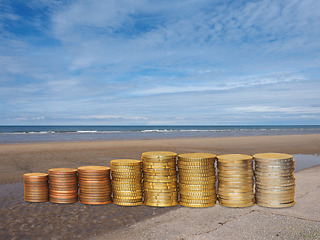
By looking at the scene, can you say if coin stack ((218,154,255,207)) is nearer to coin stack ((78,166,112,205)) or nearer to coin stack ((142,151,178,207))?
coin stack ((142,151,178,207))

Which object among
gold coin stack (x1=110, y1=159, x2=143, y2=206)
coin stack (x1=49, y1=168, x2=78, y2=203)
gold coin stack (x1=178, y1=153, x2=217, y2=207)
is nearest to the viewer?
gold coin stack (x1=178, y1=153, x2=217, y2=207)

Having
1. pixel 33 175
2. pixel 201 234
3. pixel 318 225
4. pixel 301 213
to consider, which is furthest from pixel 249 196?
pixel 33 175

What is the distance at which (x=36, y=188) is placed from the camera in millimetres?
8617

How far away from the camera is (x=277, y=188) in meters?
7.73

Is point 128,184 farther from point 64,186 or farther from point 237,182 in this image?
point 237,182

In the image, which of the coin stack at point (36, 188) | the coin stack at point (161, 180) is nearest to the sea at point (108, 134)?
the coin stack at point (36, 188)

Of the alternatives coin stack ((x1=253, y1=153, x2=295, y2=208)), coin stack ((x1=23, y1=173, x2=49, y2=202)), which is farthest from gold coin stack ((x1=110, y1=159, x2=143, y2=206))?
coin stack ((x1=253, y1=153, x2=295, y2=208))

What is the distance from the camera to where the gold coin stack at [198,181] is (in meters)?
7.84

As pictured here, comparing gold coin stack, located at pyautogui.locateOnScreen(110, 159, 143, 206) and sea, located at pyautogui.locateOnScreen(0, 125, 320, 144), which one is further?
sea, located at pyautogui.locateOnScreen(0, 125, 320, 144)

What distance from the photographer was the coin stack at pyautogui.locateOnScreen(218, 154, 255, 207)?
7758 millimetres

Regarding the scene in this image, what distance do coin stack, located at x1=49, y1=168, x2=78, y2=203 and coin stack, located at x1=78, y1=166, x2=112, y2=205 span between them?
0.34m

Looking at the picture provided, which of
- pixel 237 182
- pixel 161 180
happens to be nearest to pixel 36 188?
pixel 161 180

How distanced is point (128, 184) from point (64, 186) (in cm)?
190

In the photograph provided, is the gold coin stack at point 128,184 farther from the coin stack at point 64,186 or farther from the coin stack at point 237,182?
the coin stack at point 237,182
